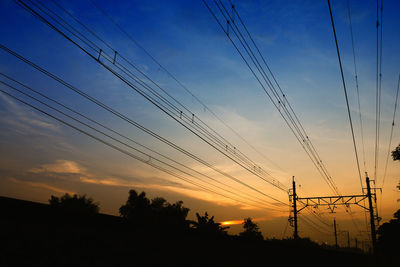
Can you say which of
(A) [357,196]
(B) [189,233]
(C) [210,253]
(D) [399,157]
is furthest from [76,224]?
(D) [399,157]

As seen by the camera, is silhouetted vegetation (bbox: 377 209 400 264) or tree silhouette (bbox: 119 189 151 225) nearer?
silhouetted vegetation (bbox: 377 209 400 264)

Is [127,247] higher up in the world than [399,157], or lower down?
lower down

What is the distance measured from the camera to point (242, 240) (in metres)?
10.1

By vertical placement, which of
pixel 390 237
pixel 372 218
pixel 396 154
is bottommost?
pixel 390 237

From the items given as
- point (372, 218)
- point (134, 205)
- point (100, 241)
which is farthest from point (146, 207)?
point (100, 241)

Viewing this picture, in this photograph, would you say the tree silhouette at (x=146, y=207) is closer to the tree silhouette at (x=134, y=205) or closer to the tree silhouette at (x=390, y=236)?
the tree silhouette at (x=134, y=205)

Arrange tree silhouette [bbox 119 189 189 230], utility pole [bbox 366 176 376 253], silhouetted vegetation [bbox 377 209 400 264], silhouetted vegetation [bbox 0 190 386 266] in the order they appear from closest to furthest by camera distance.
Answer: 1. silhouetted vegetation [bbox 0 190 386 266]
2. utility pole [bbox 366 176 376 253]
3. silhouetted vegetation [bbox 377 209 400 264]
4. tree silhouette [bbox 119 189 189 230]

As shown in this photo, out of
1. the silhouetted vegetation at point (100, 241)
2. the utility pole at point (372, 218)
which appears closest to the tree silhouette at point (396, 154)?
the utility pole at point (372, 218)

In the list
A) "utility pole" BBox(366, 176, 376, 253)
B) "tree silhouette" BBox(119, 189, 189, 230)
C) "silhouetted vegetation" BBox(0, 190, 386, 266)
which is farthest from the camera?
"tree silhouette" BBox(119, 189, 189, 230)

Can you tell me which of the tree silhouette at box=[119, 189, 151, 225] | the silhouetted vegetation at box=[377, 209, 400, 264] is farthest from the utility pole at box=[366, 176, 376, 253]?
the tree silhouette at box=[119, 189, 151, 225]

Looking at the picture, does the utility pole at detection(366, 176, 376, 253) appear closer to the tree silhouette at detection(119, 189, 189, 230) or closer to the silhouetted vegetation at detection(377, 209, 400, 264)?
the silhouetted vegetation at detection(377, 209, 400, 264)

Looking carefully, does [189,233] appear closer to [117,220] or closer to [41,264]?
[117,220]

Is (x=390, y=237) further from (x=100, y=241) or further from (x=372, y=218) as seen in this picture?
(x=100, y=241)

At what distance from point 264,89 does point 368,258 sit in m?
14.7
